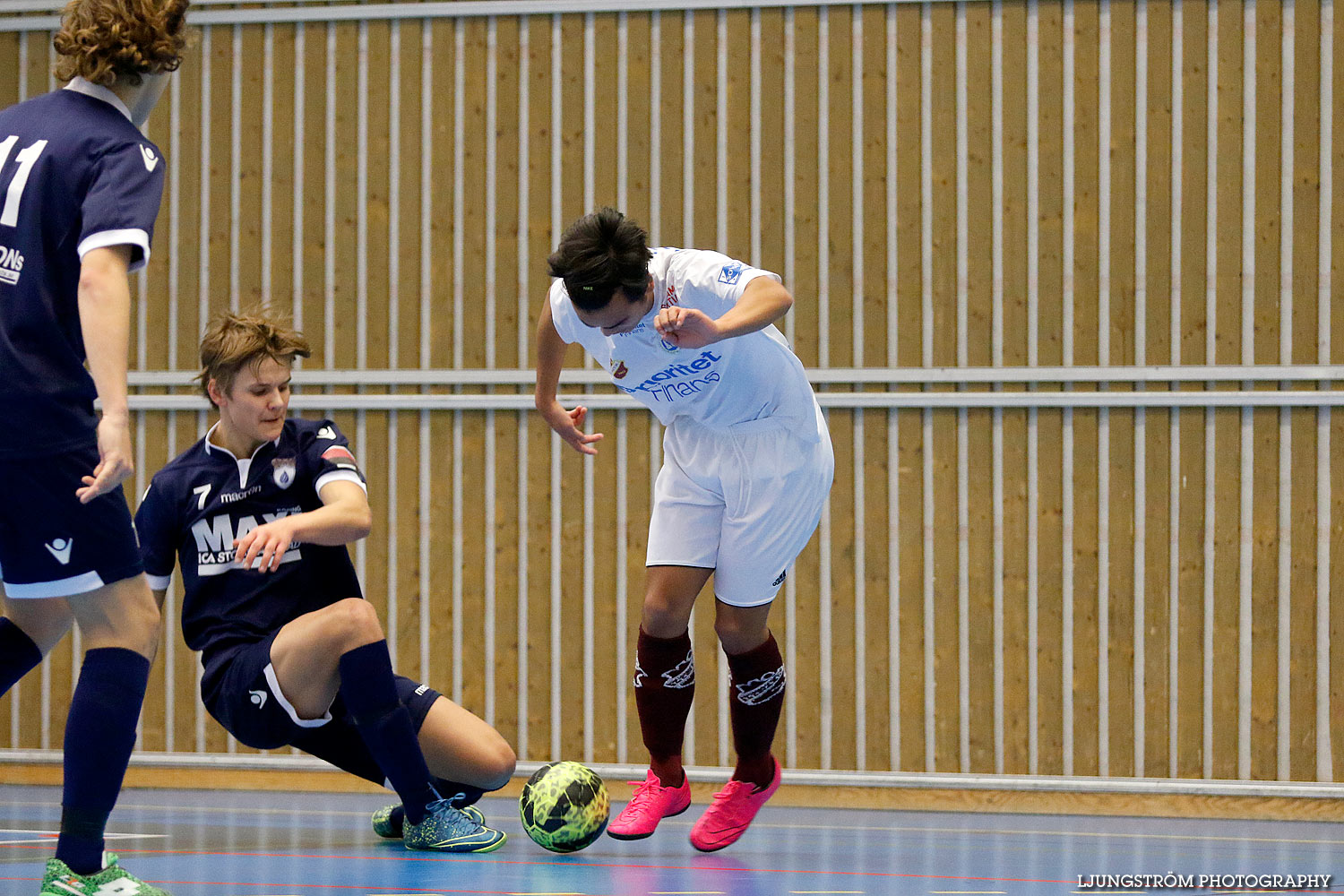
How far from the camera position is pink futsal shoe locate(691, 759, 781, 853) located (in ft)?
13.1

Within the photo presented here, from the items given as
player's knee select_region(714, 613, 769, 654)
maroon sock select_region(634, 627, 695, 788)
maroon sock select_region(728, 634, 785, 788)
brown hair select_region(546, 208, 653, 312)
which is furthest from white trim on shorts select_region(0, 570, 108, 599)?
maroon sock select_region(728, 634, 785, 788)

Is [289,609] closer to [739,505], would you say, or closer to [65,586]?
[65,586]

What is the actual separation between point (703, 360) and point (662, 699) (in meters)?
0.97

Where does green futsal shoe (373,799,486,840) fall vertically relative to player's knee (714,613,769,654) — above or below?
below

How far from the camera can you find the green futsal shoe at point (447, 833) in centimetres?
380

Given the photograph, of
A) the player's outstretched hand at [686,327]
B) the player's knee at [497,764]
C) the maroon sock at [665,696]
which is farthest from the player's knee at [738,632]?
the player's outstretched hand at [686,327]

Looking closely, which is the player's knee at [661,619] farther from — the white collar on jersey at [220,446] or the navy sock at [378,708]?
the white collar on jersey at [220,446]

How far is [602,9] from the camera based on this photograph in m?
6.23

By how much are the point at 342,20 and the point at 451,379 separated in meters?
1.74

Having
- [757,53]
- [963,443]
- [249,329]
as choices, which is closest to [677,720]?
[249,329]

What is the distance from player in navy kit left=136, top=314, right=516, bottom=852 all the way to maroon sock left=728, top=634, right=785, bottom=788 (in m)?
0.67

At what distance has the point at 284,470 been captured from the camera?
3.69 metres

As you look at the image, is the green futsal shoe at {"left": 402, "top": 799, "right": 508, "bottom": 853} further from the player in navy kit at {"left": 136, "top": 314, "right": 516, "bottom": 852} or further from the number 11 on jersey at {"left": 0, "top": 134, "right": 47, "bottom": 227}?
the number 11 on jersey at {"left": 0, "top": 134, "right": 47, "bottom": 227}

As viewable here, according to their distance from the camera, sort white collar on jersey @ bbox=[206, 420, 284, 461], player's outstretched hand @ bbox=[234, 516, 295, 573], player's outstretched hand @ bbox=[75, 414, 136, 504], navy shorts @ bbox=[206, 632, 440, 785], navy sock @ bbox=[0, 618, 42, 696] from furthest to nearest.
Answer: white collar on jersey @ bbox=[206, 420, 284, 461]
navy shorts @ bbox=[206, 632, 440, 785]
navy sock @ bbox=[0, 618, 42, 696]
player's outstretched hand @ bbox=[234, 516, 295, 573]
player's outstretched hand @ bbox=[75, 414, 136, 504]
